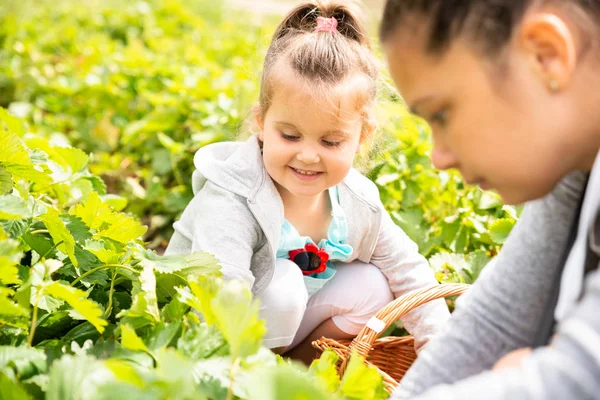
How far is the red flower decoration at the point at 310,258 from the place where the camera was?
234 centimetres

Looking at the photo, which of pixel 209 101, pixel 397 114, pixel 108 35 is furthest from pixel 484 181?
pixel 108 35

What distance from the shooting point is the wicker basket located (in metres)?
1.97

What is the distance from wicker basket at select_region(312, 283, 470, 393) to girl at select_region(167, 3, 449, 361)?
84 mm

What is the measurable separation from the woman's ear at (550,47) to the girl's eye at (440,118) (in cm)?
17

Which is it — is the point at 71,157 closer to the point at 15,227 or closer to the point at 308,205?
the point at 15,227

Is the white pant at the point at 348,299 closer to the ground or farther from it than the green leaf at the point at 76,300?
closer to the ground

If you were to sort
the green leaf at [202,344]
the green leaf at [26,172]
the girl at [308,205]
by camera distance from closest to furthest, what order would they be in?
the green leaf at [202,344], the green leaf at [26,172], the girl at [308,205]

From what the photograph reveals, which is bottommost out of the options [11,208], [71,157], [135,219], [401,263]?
[135,219]

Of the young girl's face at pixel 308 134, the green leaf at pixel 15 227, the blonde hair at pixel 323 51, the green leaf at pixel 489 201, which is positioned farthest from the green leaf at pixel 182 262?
the green leaf at pixel 489 201

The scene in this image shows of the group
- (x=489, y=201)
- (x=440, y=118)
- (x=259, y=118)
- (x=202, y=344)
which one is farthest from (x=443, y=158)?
(x=489, y=201)

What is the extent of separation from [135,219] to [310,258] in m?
0.91

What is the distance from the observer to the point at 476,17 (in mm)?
1190

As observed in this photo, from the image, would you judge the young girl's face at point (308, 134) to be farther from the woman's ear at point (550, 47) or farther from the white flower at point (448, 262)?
the woman's ear at point (550, 47)

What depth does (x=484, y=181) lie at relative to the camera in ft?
4.41
